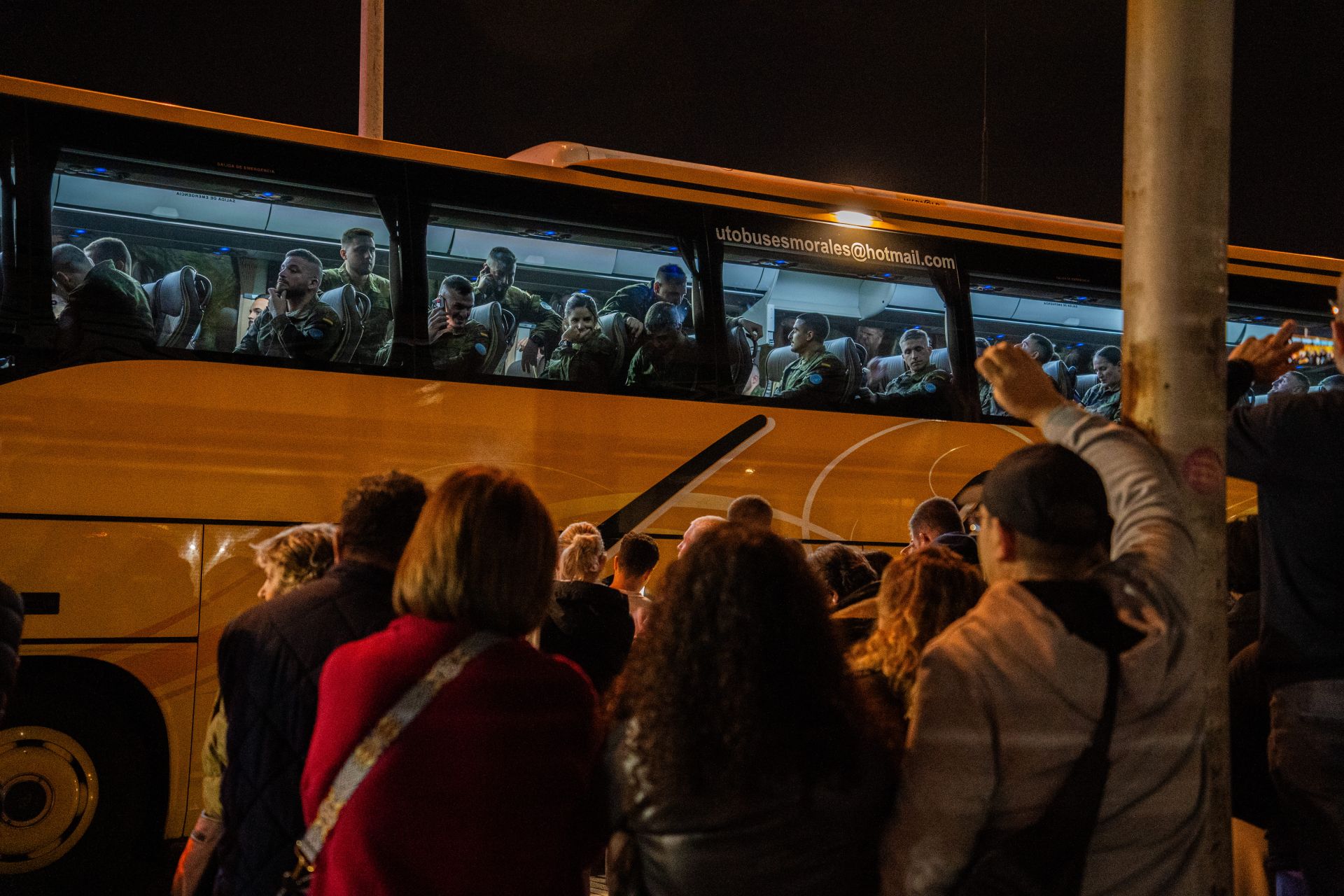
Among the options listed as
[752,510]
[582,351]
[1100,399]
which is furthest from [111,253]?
[1100,399]

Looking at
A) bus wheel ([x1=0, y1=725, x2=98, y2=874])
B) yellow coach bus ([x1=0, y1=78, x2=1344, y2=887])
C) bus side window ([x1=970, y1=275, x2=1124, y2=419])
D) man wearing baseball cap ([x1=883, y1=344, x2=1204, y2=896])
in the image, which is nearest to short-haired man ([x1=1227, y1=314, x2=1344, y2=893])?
man wearing baseball cap ([x1=883, y1=344, x2=1204, y2=896])

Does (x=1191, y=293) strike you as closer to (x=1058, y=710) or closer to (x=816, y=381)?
(x=1058, y=710)

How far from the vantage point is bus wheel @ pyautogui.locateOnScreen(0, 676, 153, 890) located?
6469 mm

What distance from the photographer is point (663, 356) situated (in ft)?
27.5

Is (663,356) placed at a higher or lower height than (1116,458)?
higher

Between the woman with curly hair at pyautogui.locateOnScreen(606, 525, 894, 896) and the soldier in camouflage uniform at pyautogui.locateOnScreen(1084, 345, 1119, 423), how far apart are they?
27.9 feet

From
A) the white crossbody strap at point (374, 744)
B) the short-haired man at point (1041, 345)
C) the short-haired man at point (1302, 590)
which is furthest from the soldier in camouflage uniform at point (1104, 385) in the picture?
the white crossbody strap at point (374, 744)

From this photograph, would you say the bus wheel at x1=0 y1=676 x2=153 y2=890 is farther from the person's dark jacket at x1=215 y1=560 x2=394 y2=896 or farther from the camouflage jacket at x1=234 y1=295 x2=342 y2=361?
the person's dark jacket at x1=215 y1=560 x2=394 y2=896

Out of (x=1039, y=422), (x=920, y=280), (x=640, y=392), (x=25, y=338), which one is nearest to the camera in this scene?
(x=1039, y=422)

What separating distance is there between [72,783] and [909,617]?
554cm

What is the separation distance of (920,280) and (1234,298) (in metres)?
3.46

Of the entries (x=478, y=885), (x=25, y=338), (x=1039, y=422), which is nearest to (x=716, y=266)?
(x=25, y=338)

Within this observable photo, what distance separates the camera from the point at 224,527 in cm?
689

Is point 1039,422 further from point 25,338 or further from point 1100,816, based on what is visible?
point 25,338
